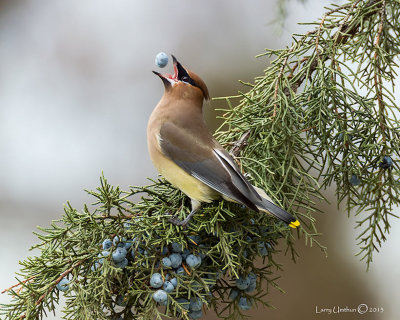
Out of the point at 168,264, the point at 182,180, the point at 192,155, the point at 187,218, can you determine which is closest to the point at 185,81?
the point at 192,155

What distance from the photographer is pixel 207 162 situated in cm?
184

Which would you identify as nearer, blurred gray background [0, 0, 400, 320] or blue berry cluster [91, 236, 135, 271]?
blue berry cluster [91, 236, 135, 271]

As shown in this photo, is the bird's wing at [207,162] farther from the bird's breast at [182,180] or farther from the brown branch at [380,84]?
the brown branch at [380,84]

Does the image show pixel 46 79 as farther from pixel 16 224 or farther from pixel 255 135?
pixel 255 135

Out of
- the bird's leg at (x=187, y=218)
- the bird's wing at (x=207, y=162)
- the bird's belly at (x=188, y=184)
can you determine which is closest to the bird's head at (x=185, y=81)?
the bird's wing at (x=207, y=162)

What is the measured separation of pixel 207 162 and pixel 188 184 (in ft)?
0.51

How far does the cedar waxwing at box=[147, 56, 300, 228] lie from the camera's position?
1.65 metres

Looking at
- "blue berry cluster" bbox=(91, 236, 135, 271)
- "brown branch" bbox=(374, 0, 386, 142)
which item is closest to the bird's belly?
"blue berry cluster" bbox=(91, 236, 135, 271)

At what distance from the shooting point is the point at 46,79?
15.6 feet

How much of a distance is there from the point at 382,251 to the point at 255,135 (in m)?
2.07

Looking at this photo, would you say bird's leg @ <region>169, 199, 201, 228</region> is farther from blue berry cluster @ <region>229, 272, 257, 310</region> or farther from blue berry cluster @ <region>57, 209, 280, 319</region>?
blue berry cluster @ <region>229, 272, 257, 310</region>

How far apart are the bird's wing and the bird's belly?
19 millimetres

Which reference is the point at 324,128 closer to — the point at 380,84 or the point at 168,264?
the point at 380,84

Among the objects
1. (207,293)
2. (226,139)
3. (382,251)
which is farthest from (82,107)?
(207,293)
